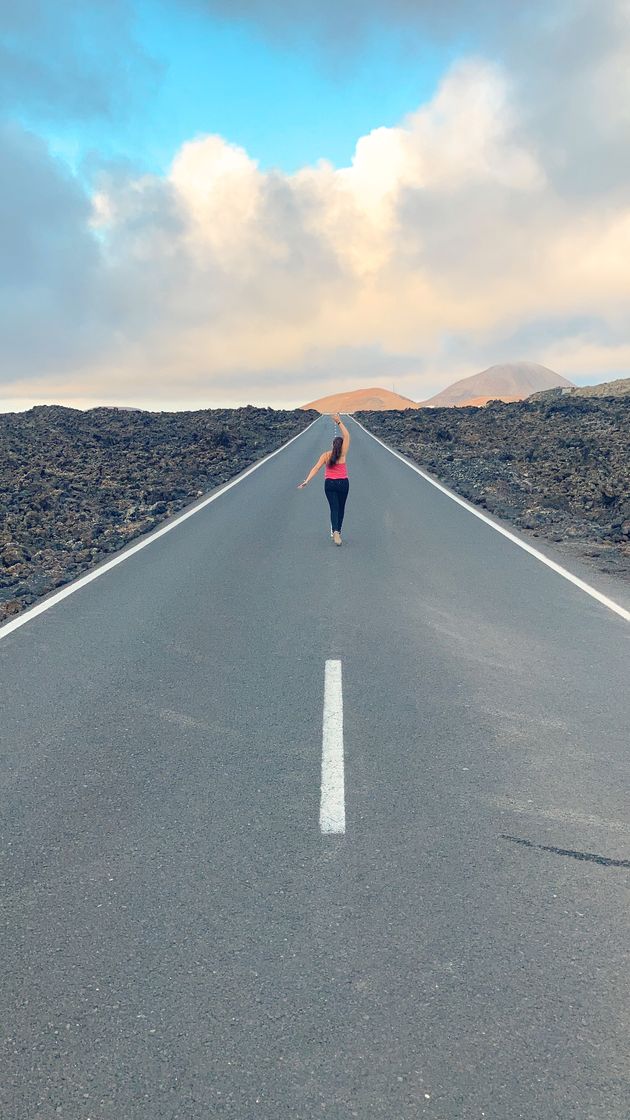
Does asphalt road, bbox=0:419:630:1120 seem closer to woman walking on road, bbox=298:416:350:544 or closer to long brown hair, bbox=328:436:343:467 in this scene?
woman walking on road, bbox=298:416:350:544

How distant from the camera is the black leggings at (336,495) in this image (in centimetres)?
1173

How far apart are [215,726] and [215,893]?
1.87m

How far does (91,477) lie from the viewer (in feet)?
76.2

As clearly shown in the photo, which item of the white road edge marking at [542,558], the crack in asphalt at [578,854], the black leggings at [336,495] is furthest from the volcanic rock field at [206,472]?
the crack in asphalt at [578,854]

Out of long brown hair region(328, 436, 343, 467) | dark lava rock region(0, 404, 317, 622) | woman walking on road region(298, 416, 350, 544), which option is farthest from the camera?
dark lava rock region(0, 404, 317, 622)

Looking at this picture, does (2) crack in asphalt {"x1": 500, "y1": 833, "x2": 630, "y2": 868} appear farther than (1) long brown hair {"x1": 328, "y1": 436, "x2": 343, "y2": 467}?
No

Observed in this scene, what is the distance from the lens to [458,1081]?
2.52 meters

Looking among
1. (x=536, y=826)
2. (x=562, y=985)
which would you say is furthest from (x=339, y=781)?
(x=562, y=985)

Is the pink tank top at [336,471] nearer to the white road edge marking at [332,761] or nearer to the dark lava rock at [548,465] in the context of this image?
the dark lava rock at [548,465]

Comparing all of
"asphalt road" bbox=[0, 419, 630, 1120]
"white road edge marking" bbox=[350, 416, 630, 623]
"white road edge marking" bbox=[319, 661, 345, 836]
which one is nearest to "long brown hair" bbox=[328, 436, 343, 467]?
"white road edge marking" bbox=[350, 416, 630, 623]

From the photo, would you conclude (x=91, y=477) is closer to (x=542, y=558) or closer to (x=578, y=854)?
(x=542, y=558)

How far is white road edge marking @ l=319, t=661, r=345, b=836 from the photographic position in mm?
4062

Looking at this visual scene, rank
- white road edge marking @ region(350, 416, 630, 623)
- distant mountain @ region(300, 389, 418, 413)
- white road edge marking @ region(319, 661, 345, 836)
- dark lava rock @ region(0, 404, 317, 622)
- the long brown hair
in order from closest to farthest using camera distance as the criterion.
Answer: white road edge marking @ region(319, 661, 345, 836) < white road edge marking @ region(350, 416, 630, 623) < the long brown hair < dark lava rock @ region(0, 404, 317, 622) < distant mountain @ region(300, 389, 418, 413)

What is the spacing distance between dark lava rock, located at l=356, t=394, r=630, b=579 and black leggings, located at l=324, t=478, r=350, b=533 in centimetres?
362
